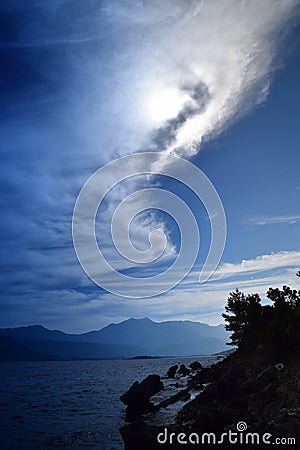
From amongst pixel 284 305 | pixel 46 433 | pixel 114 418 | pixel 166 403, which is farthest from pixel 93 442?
pixel 284 305

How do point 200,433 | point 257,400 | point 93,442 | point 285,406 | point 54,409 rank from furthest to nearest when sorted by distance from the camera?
point 54,409 → point 257,400 → point 93,442 → point 285,406 → point 200,433

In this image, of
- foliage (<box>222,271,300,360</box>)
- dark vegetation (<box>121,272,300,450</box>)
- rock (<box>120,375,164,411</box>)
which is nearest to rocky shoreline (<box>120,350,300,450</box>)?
dark vegetation (<box>121,272,300,450</box>)

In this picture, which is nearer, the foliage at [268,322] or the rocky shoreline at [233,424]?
the rocky shoreline at [233,424]

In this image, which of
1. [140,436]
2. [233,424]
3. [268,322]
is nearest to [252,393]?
[233,424]

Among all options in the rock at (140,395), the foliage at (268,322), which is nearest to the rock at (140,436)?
the rock at (140,395)

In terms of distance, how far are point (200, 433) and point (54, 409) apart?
32838 millimetres

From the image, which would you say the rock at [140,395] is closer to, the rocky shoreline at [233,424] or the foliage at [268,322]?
the rocky shoreline at [233,424]

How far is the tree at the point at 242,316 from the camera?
242ft

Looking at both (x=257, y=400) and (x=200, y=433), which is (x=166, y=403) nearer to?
(x=257, y=400)

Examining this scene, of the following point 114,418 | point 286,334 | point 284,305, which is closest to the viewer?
point 114,418

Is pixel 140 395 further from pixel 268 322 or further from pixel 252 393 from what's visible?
pixel 268 322

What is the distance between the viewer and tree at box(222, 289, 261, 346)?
242 ft

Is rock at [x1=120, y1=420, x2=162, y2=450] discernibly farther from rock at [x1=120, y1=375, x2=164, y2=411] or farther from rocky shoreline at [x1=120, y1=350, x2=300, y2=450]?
rock at [x1=120, y1=375, x2=164, y2=411]

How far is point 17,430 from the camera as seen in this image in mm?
34094
